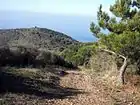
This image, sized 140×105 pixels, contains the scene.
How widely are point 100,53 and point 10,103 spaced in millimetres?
17421

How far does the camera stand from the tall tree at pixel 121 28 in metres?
23.5

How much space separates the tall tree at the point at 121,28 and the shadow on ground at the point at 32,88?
431 centimetres

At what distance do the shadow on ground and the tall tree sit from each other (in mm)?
4310

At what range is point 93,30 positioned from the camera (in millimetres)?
26828

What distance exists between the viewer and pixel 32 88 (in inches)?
760

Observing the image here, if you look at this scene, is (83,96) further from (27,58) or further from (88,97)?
(27,58)

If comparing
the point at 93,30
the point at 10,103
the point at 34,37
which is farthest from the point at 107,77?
the point at 34,37

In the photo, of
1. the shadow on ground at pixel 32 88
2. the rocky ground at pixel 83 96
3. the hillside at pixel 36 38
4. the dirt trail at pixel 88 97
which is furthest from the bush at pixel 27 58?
the hillside at pixel 36 38

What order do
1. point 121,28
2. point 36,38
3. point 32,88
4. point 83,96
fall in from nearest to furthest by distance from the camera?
point 32,88 → point 83,96 → point 121,28 → point 36,38

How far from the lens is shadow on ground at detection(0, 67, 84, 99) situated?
17984 millimetres

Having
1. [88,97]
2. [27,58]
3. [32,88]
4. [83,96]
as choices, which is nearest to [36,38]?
[27,58]

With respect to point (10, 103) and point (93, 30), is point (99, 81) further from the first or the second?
point (10, 103)

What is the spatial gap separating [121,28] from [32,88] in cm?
819

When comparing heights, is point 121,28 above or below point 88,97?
above
